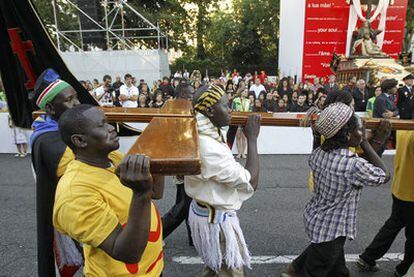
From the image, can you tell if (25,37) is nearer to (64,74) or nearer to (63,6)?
(64,74)

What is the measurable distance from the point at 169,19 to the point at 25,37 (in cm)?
2233

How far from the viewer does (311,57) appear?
62.9 feet

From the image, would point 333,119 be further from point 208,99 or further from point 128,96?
point 128,96

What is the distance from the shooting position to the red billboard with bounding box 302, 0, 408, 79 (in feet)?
60.7

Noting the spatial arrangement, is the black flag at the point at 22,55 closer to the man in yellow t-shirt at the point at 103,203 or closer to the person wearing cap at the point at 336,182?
the man in yellow t-shirt at the point at 103,203

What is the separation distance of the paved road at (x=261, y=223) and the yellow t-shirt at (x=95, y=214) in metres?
1.75

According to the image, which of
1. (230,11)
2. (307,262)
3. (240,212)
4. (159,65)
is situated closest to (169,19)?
(159,65)

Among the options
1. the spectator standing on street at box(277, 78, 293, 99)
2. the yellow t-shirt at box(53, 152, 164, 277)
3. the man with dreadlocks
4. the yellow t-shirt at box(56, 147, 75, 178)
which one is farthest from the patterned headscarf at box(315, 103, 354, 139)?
the spectator standing on street at box(277, 78, 293, 99)

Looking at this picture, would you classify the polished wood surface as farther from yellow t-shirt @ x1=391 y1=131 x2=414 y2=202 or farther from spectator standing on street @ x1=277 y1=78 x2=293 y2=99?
spectator standing on street @ x1=277 y1=78 x2=293 y2=99

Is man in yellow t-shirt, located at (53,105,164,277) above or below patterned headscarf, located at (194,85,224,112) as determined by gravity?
below

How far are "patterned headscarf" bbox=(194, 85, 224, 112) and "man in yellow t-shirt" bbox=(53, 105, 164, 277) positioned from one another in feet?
2.32

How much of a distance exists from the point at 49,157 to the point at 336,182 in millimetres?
1939

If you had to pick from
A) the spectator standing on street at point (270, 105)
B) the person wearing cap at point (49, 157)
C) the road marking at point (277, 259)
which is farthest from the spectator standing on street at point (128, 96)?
the person wearing cap at point (49, 157)

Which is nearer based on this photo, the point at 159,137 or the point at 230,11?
the point at 159,137
